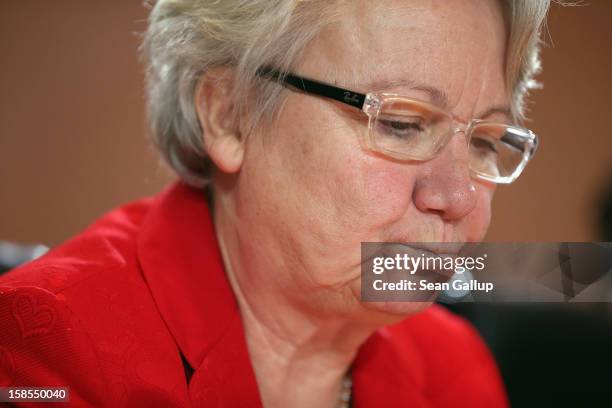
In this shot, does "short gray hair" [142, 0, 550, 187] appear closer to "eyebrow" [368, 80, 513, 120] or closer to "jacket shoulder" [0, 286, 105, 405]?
"eyebrow" [368, 80, 513, 120]

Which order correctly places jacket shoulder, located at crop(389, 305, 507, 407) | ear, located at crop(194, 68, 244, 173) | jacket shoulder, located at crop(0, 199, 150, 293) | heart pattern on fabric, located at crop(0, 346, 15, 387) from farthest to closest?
jacket shoulder, located at crop(389, 305, 507, 407), ear, located at crop(194, 68, 244, 173), jacket shoulder, located at crop(0, 199, 150, 293), heart pattern on fabric, located at crop(0, 346, 15, 387)

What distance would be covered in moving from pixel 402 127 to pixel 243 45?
28cm

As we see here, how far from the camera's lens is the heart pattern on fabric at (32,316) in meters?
0.95

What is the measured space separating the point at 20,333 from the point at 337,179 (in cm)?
49

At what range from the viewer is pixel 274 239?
3.61 feet

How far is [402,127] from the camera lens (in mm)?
1016

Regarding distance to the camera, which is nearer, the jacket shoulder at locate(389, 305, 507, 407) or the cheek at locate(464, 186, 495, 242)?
the cheek at locate(464, 186, 495, 242)

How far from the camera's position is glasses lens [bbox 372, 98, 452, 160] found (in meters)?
0.99

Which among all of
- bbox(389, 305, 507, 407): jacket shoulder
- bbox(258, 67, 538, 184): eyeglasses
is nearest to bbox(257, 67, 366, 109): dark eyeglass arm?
bbox(258, 67, 538, 184): eyeglasses

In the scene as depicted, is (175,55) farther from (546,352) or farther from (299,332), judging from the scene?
(546,352)

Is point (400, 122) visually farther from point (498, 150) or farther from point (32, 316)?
point (32, 316)

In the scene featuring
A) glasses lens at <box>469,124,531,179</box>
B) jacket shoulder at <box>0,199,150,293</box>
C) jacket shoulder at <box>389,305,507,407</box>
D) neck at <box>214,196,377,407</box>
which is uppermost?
glasses lens at <box>469,124,531,179</box>

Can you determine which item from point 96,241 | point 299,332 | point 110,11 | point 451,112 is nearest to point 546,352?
point 299,332

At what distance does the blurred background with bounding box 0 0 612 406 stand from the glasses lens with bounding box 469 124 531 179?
0.03 meters
